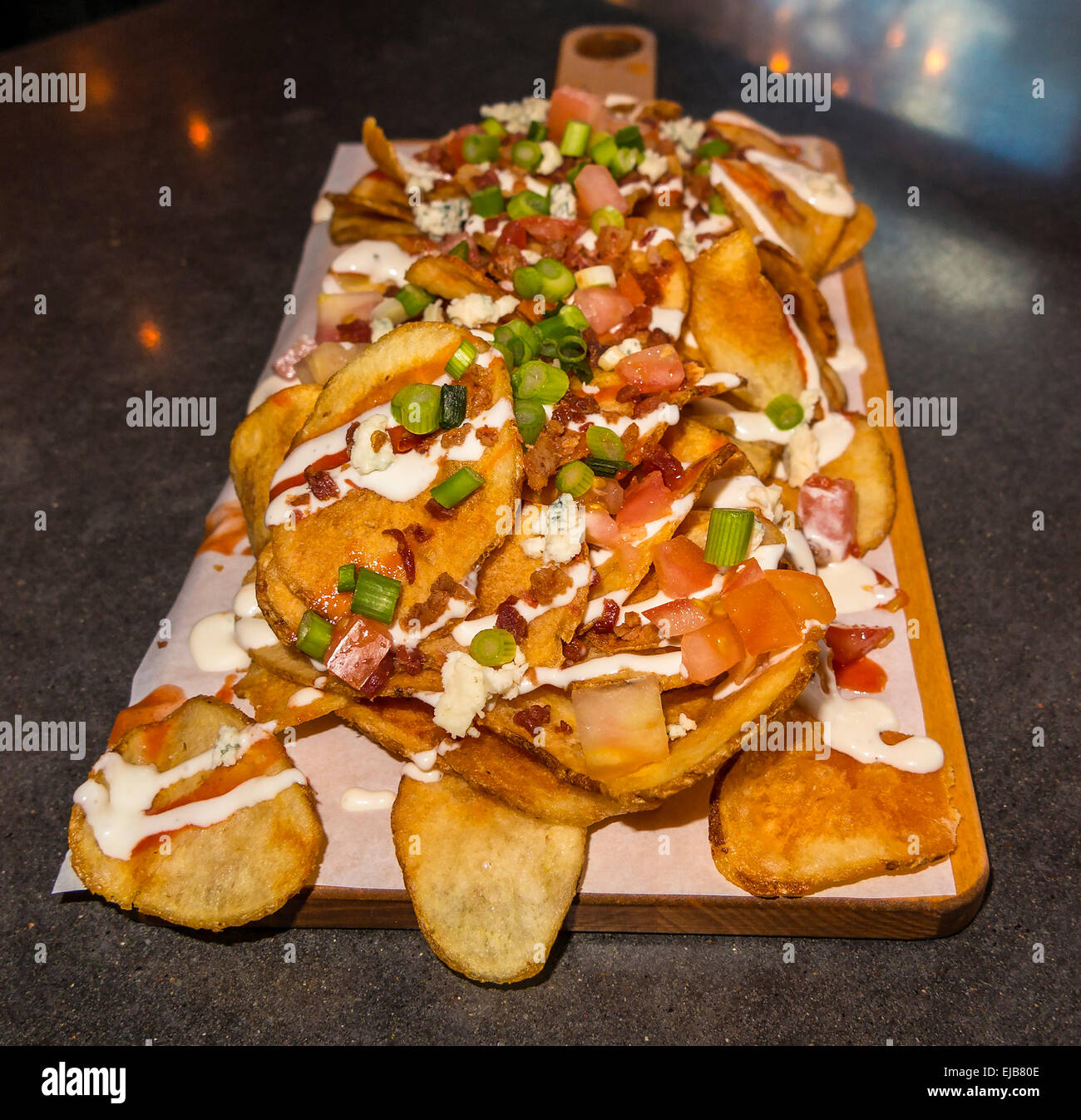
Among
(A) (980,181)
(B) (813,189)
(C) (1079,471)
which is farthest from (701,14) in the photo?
(C) (1079,471)

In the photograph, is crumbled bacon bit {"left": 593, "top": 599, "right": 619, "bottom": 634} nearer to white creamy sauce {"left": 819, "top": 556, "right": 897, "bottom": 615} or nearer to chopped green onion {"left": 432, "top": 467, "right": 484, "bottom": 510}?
chopped green onion {"left": 432, "top": 467, "right": 484, "bottom": 510}

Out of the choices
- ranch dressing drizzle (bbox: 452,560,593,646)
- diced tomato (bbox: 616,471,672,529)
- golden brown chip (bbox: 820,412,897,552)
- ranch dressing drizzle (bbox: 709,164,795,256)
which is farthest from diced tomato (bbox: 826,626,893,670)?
ranch dressing drizzle (bbox: 709,164,795,256)

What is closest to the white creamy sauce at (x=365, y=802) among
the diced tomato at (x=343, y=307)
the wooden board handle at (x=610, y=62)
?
the diced tomato at (x=343, y=307)

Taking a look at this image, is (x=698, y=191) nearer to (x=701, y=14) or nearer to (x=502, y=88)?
(x=502, y=88)

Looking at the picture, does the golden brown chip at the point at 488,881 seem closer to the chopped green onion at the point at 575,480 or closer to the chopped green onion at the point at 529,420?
the chopped green onion at the point at 575,480

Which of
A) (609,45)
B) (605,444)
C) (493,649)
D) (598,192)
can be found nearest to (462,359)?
(605,444)

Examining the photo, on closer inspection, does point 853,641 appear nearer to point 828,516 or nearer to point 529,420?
point 828,516
